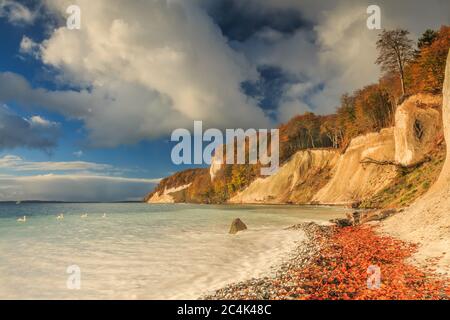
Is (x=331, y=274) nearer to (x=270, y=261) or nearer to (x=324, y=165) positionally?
(x=270, y=261)

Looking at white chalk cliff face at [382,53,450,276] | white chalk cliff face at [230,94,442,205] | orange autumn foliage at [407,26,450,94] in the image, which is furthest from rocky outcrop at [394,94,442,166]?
white chalk cliff face at [382,53,450,276]

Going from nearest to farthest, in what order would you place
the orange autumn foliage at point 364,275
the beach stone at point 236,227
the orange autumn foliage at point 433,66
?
1. the orange autumn foliage at point 364,275
2. the beach stone at point 236,227
3. the orange autumn foliage at point 433,66

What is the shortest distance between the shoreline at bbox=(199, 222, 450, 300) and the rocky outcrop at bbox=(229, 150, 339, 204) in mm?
53956

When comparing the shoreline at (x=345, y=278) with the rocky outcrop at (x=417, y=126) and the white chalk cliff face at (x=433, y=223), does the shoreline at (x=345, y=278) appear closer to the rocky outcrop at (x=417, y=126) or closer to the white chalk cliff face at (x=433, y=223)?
the white chalk cliff face at (x=433, y=223)

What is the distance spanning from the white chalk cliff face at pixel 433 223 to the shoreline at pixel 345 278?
0.66m

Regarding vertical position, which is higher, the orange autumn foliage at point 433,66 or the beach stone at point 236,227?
the orange autumn foliage at point 433,66

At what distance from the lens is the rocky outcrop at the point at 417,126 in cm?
3253

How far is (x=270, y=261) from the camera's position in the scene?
1358 cm

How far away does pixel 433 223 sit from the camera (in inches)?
603

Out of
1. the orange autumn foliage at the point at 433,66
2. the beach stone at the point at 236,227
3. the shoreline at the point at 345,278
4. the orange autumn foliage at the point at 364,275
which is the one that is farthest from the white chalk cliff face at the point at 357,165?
the shoreline at the point at 345,278

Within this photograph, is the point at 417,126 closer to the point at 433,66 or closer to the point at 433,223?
the point at 433,66

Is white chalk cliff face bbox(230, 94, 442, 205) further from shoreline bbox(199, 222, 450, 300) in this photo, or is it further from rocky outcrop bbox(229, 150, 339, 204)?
shoreline bbox(199, 222, 450, 300)

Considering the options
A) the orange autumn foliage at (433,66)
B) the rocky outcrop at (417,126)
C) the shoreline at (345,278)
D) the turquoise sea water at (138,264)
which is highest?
the orange autumn foliage at (433,66)

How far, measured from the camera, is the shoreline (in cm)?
822
